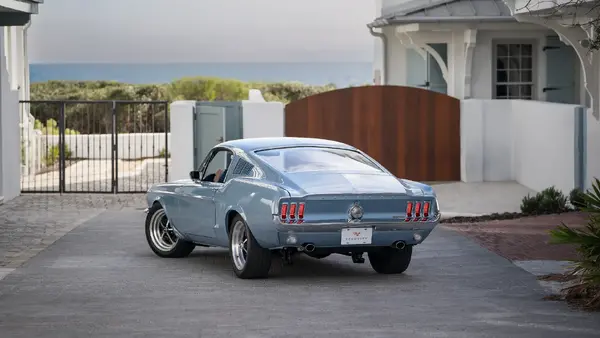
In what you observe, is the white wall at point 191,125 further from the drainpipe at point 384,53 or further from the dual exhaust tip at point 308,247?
the dual exhaust tip at point 308,247

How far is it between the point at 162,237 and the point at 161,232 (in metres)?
0.10

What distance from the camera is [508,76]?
102 feet

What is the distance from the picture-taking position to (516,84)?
31031mm

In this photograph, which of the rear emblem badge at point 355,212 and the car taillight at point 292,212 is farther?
the rear emblem badge at point 355,212

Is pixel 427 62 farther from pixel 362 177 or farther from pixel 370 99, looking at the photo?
pixel 362 177

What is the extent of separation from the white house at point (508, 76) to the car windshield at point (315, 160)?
21.8 feet

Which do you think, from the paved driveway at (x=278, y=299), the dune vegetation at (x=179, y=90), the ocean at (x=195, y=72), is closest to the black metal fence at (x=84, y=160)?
the paved driveway at (x=278, y=299)

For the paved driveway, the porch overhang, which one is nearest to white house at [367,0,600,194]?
the paved driveway

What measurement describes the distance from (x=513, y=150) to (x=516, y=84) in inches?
162

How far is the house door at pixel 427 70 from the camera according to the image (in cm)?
3212

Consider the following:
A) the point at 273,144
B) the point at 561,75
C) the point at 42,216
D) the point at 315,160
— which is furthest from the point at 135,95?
the point at 315,160

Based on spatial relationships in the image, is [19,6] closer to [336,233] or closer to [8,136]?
[8,136]

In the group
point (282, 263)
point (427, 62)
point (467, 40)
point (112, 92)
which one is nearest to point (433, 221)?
point (282, 263)

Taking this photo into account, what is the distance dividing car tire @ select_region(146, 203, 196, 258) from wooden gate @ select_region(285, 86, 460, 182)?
10.7 meters
